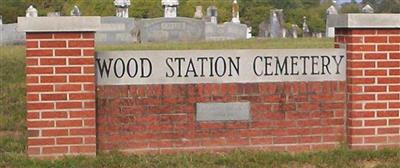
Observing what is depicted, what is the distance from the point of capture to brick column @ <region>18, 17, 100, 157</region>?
564 centimetres

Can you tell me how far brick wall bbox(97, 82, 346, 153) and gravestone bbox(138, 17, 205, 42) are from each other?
17178 millimetres

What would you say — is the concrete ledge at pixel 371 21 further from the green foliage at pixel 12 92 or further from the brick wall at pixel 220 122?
the green foliage at pixel 12 92

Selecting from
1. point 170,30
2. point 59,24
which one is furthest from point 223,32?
point 59,24

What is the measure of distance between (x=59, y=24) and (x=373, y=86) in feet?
9.61

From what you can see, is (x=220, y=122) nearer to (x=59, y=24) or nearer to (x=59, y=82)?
(x=59, y=82)

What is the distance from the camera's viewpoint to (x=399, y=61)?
616cm

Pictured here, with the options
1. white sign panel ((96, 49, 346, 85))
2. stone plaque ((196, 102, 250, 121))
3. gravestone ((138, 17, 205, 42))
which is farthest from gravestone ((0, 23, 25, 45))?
stone plaque ((196, 102, 250, 121))

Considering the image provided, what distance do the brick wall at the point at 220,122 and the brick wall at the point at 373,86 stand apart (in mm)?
152

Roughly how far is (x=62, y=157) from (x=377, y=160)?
9.25 ft

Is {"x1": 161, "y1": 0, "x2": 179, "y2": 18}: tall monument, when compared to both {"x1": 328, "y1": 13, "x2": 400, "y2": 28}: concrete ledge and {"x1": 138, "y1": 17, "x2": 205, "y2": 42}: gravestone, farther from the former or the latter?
{"x1": 328, "y1": 13, "x2": 400, "y2": 28}: concrete ledge

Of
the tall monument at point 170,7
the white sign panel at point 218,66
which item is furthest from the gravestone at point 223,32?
the white sign panel at point 218,66

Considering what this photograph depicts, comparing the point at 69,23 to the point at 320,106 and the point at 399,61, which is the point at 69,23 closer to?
the point at 320,106

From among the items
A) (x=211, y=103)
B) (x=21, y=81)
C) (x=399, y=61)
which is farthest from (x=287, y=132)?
(x=21, y=81)

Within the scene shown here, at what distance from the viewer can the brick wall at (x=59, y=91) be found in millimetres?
5648
